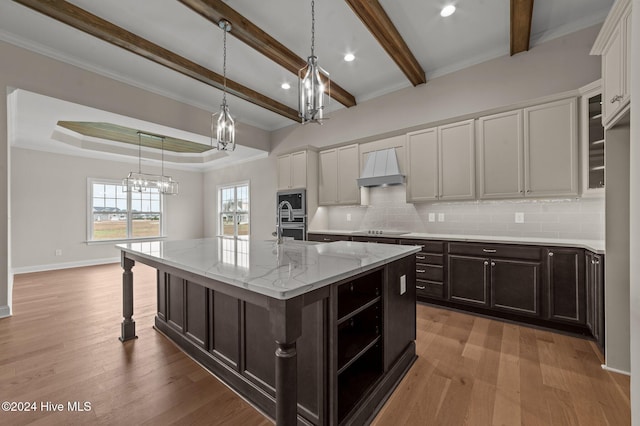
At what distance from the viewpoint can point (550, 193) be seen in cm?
300

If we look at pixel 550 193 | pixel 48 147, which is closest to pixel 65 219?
pixel 48 147

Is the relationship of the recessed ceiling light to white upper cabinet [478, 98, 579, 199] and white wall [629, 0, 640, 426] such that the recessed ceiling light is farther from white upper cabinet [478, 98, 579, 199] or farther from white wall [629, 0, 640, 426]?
white wall [629, 0, 640, 426]

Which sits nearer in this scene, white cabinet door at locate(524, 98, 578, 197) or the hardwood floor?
the hardwood floor

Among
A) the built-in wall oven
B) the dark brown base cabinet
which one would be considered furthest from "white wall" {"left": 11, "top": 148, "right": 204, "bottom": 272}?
the dark brown base cabinet

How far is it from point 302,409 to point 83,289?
4.56 metres

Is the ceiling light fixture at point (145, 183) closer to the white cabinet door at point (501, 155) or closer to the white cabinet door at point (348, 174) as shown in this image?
the white cabinet door at point (348, 174)

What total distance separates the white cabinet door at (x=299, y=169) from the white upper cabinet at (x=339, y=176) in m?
0.30

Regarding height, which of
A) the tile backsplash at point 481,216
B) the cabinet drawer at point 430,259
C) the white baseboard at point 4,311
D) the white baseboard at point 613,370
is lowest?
the white baseboard at point 613,370

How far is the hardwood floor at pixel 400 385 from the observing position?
1.70 metres

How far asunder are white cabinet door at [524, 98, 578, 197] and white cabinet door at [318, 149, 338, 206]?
268cm

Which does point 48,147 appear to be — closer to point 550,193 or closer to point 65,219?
point 65,219

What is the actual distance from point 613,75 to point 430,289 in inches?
99.6

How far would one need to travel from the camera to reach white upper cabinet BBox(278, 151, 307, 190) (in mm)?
5047

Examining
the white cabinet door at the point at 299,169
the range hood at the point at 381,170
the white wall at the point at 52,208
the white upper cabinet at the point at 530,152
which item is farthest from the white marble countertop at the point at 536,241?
the white wall at the point at 52,208
